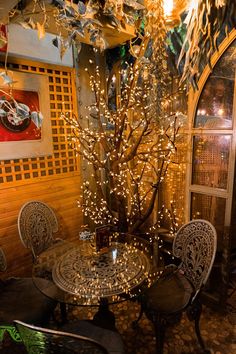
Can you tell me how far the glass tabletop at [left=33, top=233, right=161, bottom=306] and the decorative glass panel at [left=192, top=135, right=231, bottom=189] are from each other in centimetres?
96

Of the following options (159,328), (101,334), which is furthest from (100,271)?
(159,328)

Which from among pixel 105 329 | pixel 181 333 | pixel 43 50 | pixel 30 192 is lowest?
pixel 181 333

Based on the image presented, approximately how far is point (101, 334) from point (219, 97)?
2284 mm

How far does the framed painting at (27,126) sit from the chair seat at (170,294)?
212 cm

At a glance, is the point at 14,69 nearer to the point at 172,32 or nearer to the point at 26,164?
the point at 26,164

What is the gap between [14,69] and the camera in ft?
8.66

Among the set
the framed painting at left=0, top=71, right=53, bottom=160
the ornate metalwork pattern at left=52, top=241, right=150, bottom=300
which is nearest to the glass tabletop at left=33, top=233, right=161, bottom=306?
the ornate metalwork pattern at left=52, top=241, right=150, bottom=300

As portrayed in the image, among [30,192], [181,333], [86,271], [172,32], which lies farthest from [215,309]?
A: [172,32]

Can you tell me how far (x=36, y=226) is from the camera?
102 inches

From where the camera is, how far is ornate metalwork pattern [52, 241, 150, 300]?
1.58 metres

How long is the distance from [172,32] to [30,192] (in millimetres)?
2496

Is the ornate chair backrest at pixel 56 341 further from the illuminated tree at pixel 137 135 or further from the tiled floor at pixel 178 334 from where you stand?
the illuminated tree at pixel 137 135

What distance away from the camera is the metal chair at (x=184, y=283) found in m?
1.74

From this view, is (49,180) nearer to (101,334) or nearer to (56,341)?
(101,334)
